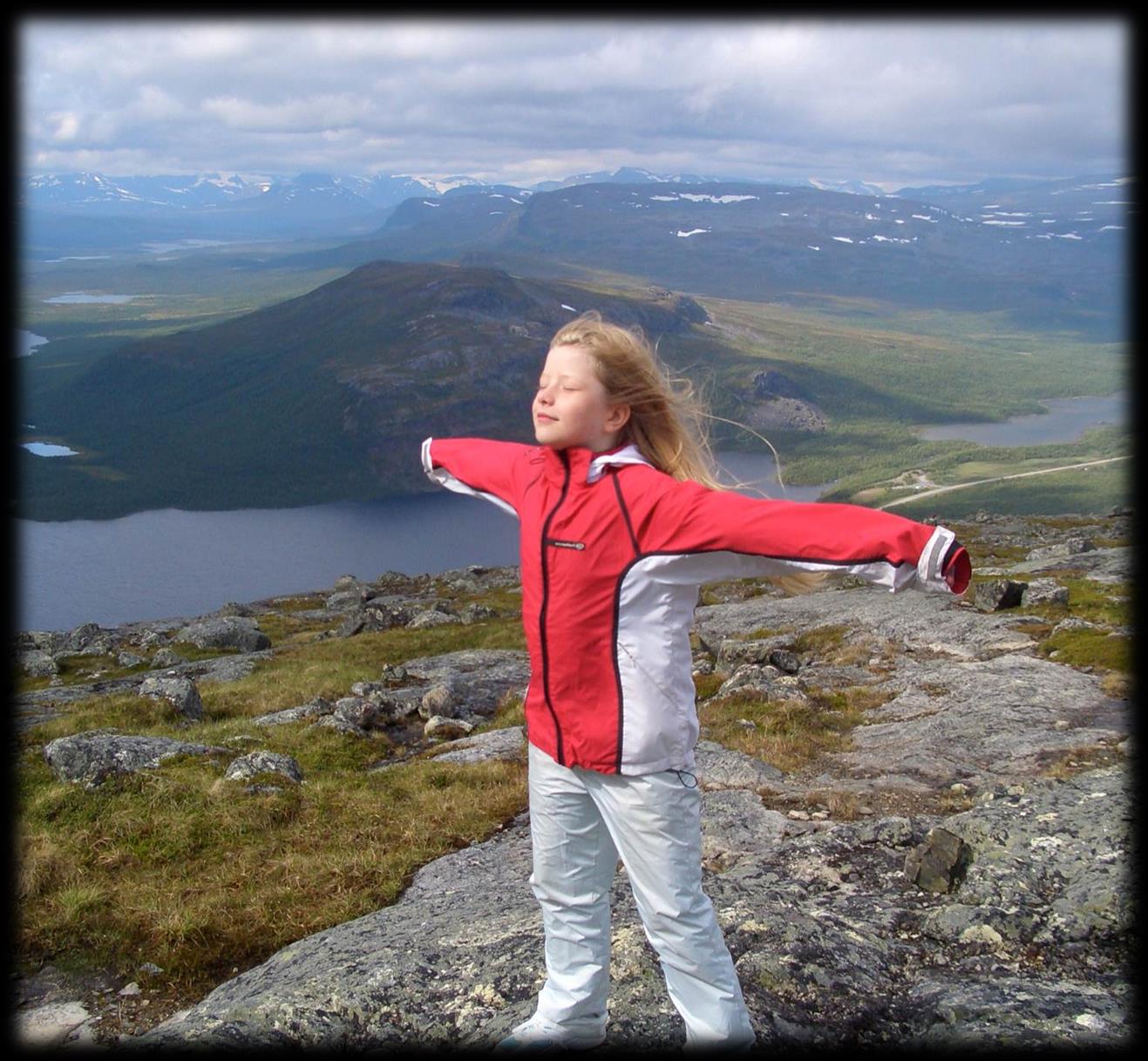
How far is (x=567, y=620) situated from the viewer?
6.18 metres

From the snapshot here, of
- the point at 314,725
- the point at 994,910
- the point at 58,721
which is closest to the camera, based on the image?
the point at 994,910

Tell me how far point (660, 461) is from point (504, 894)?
216 inches

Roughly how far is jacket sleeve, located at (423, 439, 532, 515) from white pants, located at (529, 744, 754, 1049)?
2.05m

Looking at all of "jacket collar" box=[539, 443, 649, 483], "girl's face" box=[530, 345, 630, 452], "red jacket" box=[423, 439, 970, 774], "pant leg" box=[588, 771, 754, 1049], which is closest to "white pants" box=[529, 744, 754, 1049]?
"pant leg" box=[588, 771, 754, 1049]

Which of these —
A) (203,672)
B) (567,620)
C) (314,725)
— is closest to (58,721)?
(314,725)

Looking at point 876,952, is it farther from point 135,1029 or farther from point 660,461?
point 135,1029

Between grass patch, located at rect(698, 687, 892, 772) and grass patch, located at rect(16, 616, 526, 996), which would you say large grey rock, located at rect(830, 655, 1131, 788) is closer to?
grass patch, located at rect(698, 687, 892, 772)

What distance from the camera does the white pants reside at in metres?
5.96

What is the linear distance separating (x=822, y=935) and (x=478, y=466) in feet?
15.5

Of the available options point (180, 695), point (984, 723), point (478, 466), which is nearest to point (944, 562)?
point (478, 466)

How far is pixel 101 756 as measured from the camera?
45.9ft

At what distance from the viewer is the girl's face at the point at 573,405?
6301 mm

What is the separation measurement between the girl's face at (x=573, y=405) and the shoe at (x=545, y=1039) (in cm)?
392

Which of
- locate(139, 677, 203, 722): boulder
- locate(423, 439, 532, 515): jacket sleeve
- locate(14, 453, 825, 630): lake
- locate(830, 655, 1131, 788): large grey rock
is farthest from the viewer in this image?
locate(14, 453, 825, 630): lake
